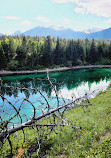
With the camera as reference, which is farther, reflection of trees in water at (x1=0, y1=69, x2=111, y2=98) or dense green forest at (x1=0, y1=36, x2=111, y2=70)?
dense green forest at (x1=0, y1=36, x2=111, y2=70)

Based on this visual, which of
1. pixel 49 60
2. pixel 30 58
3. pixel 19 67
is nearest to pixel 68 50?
pixel 49 60

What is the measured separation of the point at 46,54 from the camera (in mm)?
77500

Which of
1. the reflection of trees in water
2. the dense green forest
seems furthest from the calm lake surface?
the dense green forest

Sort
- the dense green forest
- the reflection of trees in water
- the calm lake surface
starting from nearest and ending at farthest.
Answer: the calm lake surface < the reflection of trees in water < the dense green forest

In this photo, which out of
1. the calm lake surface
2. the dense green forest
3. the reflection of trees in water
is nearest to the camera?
the calm lake surface

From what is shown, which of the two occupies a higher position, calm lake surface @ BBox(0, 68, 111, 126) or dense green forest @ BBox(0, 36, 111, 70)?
dense green forest @ BBox(0, 36, 111, 70)

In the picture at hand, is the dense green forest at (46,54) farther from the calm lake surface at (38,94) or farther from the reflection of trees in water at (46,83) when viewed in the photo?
the calm lake surface at (38,94)

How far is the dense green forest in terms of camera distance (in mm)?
70062

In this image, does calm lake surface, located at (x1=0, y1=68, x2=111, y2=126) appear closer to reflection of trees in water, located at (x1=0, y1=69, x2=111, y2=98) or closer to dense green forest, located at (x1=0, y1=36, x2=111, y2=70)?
reflection of trees in water, located at (x1=0, y1=69, x2=111, y2=98)

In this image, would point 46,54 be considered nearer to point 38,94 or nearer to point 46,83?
point 46,83

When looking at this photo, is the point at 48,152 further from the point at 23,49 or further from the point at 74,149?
the point at 23,49

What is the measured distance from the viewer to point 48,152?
510cm

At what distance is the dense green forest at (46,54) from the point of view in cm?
7006

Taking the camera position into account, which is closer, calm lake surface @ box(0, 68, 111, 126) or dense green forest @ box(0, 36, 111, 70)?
calm lake surface @ box(0, 68, 111, 126)
